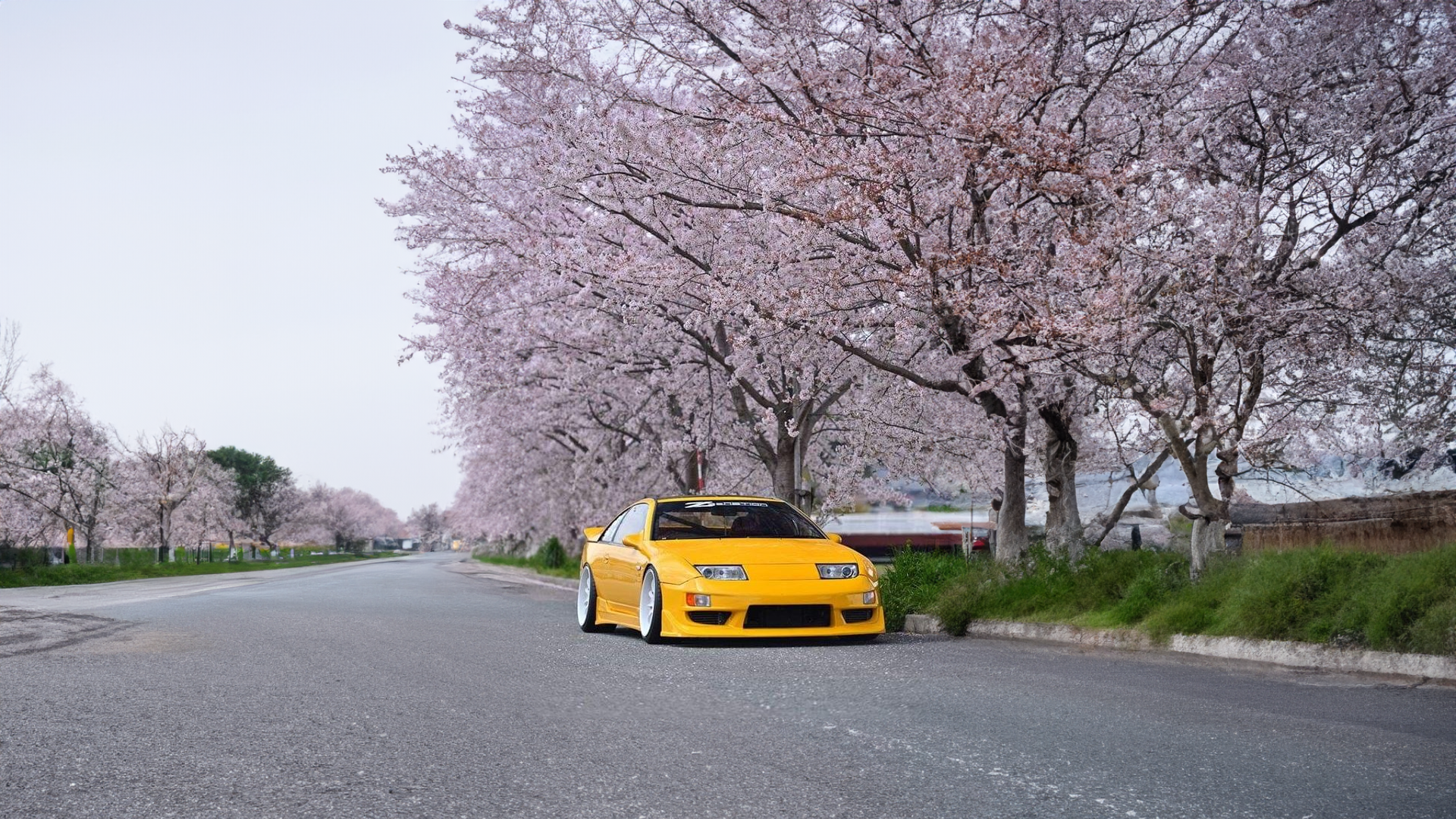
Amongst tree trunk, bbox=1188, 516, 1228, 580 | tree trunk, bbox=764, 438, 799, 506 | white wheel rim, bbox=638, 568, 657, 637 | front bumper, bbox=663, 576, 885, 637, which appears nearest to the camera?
Answer: front bumper, bbox=663, 576, 885, 637

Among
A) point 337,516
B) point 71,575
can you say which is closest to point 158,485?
point 71,575

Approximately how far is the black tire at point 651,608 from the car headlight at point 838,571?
4.65 ft

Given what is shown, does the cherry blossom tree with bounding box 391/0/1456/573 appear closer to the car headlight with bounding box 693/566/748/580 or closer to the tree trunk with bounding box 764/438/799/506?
the car headlight with bounding box 693/566/748/580

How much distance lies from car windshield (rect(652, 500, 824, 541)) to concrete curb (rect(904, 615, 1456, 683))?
197 cm

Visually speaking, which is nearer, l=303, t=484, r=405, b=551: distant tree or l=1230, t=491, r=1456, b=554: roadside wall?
l=1230, t=491, r=1456, b=554: roadside wall

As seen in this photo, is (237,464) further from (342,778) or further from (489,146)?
(342,778)

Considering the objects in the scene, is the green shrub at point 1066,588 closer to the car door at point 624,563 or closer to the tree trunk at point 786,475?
the car door at point 624,563

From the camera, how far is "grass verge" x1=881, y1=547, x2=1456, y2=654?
873 cm

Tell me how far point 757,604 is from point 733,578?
33cm

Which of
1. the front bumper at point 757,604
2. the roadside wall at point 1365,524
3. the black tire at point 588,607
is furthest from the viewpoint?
the roadside wall at point 1365,524

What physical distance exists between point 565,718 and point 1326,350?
9.85 meters

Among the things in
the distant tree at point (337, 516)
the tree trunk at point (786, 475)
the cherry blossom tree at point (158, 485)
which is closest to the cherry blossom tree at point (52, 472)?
the cherry blossom tree at point (158, 485)

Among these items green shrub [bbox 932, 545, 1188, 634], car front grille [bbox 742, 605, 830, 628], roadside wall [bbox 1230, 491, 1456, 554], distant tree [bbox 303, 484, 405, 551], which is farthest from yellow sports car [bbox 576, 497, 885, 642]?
distant tree [bbox 303, 484, 405, 551]

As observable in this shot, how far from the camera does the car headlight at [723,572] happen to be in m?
10.8
